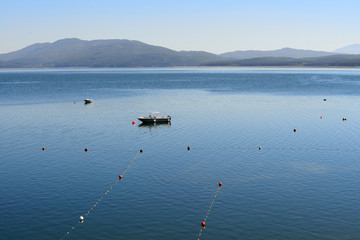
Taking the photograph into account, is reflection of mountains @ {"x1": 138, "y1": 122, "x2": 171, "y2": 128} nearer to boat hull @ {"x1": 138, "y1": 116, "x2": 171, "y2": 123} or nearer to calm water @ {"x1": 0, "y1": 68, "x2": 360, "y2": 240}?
boat hull @ {"x1": 138, "y1": 116, "x2": 171, "y2": 123}

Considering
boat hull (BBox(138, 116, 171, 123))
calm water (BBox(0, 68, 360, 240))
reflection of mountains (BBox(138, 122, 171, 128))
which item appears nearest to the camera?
calm water (BBox(0, 68, 360, 240))

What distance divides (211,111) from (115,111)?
115 ft

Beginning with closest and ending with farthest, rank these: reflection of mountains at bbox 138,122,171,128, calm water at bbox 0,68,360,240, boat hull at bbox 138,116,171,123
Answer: calm water at bbox 0,68,360,240, reflection of mountains at bbox 138,122,171,128, boat hull at bbox 138,116,171,123

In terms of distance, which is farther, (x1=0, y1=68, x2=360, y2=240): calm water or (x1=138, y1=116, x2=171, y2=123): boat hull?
(x1=138, y1=116, x2=171, y2=123): boat hull

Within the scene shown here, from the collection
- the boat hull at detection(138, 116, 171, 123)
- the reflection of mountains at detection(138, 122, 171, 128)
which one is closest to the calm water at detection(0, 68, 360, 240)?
the reflection of mountains at detection(138, 122, 171, 128)

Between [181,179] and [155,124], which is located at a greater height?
[155,124]

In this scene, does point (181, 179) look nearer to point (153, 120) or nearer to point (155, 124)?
point (155, 124)

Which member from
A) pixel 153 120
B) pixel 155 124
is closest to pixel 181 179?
pixel 155 124

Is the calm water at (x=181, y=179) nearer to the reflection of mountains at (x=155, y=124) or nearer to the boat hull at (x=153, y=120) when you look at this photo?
the reflection of mountains at (x=155, y=124)

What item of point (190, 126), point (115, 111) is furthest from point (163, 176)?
point (115, 111)

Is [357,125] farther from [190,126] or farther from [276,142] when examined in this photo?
[190,126]

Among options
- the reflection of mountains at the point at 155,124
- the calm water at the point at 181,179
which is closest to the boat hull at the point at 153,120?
the reflection of mountains at the point at 155,124

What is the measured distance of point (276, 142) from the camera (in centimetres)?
8700

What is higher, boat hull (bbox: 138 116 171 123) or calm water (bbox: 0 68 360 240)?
boat hull (bbox: 138 116 171 123)
